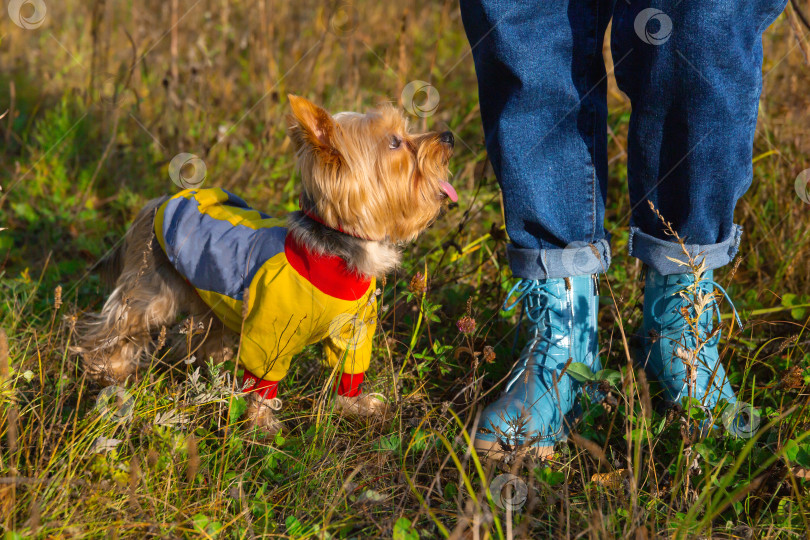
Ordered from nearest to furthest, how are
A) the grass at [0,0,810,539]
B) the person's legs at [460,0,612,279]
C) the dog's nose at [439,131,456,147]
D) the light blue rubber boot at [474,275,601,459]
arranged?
the grass at [0,0,810,539] < the person's legs at [460,0,612,279] < the light blue rubber boot at [474,275,601,459] < the dog's nose at [439,131,456,147]

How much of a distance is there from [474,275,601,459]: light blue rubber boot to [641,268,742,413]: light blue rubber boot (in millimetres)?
187

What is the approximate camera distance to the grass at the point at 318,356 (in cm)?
167

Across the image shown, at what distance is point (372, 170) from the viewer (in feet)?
7.07

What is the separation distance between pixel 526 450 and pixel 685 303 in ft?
2.33

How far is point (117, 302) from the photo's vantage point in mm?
2531

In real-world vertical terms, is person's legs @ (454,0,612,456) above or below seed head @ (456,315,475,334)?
above

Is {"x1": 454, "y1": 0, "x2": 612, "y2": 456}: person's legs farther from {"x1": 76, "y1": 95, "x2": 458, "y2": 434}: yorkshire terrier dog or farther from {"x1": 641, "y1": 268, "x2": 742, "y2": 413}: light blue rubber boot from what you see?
{"x1": 76, "y1": 95, "x2": 458, "y2": 434}: yorkshire terrier dog

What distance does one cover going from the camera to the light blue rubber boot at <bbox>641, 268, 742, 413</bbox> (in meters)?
1.97

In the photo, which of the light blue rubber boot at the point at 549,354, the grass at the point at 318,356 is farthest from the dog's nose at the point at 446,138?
the light blue rubber boot at the point at 549,354

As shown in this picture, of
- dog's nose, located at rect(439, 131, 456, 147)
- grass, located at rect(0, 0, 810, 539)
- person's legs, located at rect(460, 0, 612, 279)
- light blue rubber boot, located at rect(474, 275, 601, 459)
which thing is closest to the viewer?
grass, located at rect(0, 0, 810, 539)

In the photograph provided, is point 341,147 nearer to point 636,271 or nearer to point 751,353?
point 636,271

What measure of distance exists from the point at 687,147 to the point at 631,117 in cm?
21

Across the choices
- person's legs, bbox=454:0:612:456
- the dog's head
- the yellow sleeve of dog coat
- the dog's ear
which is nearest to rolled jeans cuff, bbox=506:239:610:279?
person's legs, bbox=454:0:612:456

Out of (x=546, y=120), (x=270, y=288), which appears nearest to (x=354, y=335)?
(x=270, y=288)
